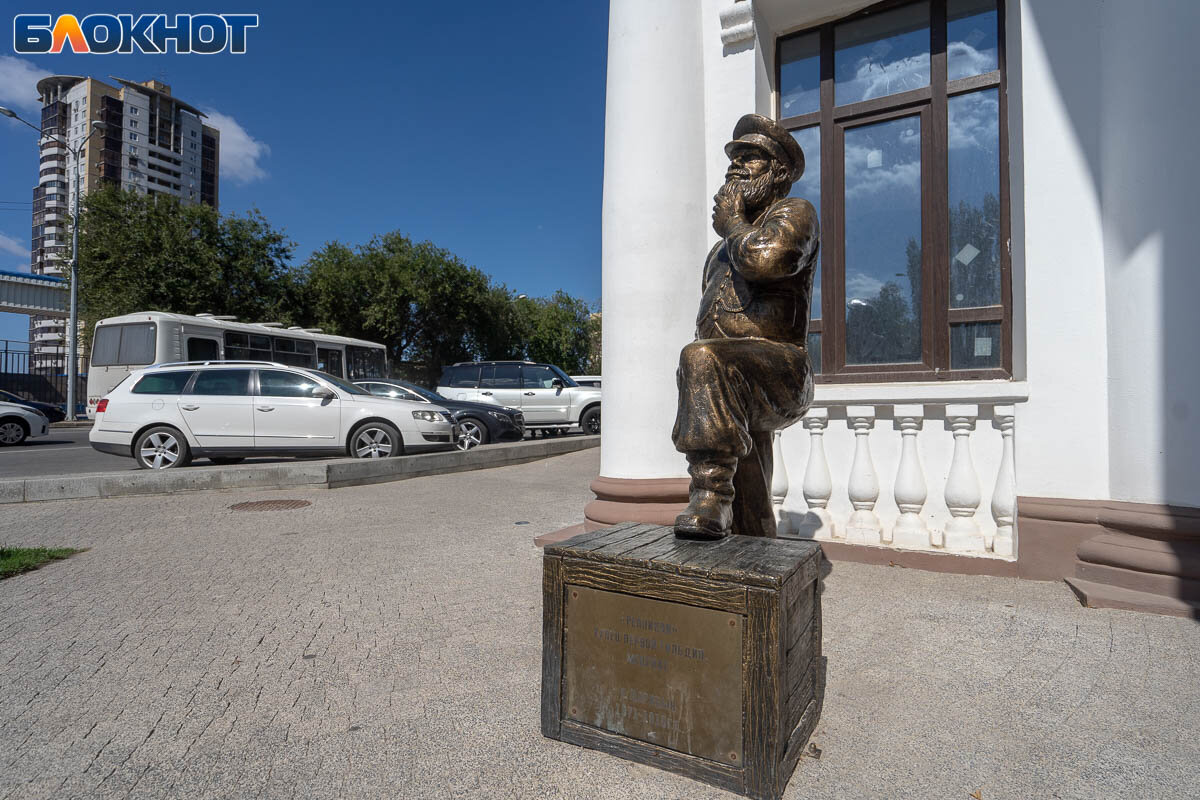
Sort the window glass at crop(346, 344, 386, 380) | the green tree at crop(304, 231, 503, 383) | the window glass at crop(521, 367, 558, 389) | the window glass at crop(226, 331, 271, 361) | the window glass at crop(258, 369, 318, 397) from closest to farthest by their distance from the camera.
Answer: the window glass at crop(258, 369, 318, 397) → the window glass at crop(521, 367, 558, 389) → the window glass at crop(226, 331, 271, 361) → the window glass at crop(346, 344, 386, 380) → the green tree at crop(304, 231, 503, 383)

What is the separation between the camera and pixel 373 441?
10531mm

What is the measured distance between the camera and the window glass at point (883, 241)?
4785 mm

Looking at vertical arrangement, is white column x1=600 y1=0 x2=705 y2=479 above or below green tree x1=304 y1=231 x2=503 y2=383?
below

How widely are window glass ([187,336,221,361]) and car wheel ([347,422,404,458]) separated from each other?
9031mm

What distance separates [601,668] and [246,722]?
1.28 m

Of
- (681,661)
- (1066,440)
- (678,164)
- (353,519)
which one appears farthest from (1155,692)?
(353,519)

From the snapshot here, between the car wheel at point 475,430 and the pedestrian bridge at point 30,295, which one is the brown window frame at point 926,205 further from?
the pedestrian bridge at point 30,295

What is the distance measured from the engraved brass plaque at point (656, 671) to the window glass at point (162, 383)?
10.4 meters

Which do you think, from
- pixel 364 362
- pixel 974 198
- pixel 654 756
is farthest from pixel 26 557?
pixel 364 362

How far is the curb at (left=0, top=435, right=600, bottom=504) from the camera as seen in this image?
7273 millimetres

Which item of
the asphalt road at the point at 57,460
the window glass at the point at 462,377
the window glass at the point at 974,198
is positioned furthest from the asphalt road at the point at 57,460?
A: the window glass at the point at 974,198

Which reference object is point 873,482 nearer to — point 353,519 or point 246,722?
point 246,722

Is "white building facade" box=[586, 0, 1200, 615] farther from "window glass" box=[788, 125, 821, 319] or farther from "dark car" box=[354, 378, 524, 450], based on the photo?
"dark car" box=[354, 378, 524, 450]

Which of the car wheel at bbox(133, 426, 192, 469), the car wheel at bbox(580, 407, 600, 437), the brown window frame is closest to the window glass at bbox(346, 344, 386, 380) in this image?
the car wheel at bbox(580, 407, 600, 437)
